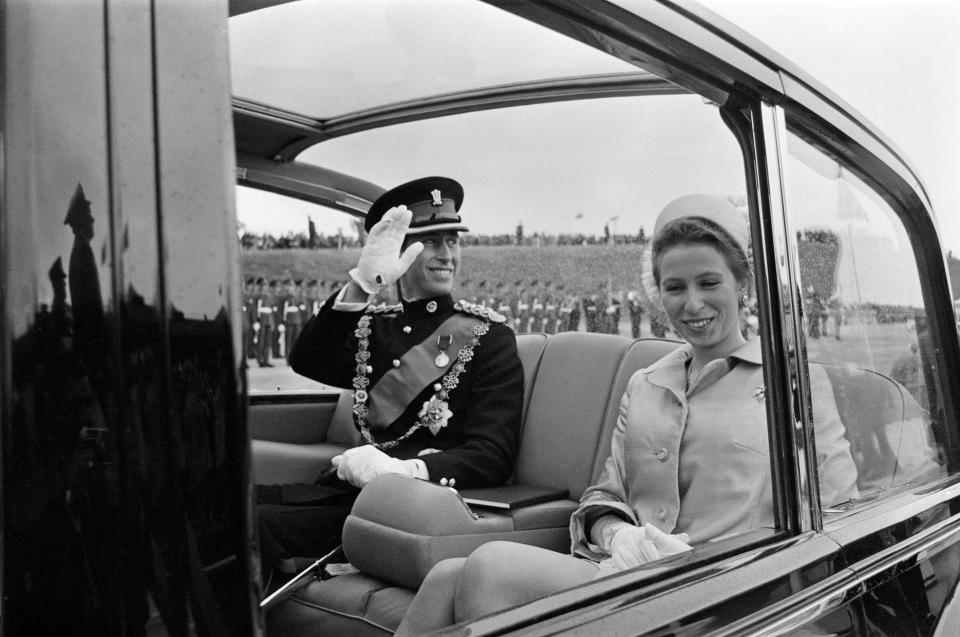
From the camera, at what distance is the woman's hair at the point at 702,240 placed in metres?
1.89

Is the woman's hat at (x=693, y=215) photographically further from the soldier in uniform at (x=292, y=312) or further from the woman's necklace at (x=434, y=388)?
the soldier in uniform at (x=292, y=312)

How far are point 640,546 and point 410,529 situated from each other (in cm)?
49

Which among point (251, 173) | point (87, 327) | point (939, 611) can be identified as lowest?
point (939, 611)

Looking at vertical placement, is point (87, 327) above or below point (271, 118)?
below

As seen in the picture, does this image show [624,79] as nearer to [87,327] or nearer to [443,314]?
[443,314]

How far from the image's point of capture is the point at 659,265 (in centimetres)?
210

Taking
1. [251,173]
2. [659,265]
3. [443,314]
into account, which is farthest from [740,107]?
[443,314]

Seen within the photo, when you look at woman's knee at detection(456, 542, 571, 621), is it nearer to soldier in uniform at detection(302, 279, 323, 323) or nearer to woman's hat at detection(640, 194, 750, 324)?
woman's hat at detection(640, 194, 750, 324)

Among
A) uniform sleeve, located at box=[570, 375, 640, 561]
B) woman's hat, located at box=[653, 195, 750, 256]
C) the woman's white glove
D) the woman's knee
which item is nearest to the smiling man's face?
woman's hat, located at box=[653, 195, 750, 256]

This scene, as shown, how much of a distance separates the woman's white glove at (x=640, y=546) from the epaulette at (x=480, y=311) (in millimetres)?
1248

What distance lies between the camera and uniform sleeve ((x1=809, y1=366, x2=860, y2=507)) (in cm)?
152

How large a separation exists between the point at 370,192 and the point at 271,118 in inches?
26.1

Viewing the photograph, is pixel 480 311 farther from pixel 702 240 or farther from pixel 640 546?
pixel 640 546

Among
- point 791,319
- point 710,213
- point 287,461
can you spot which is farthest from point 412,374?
point 791,319
